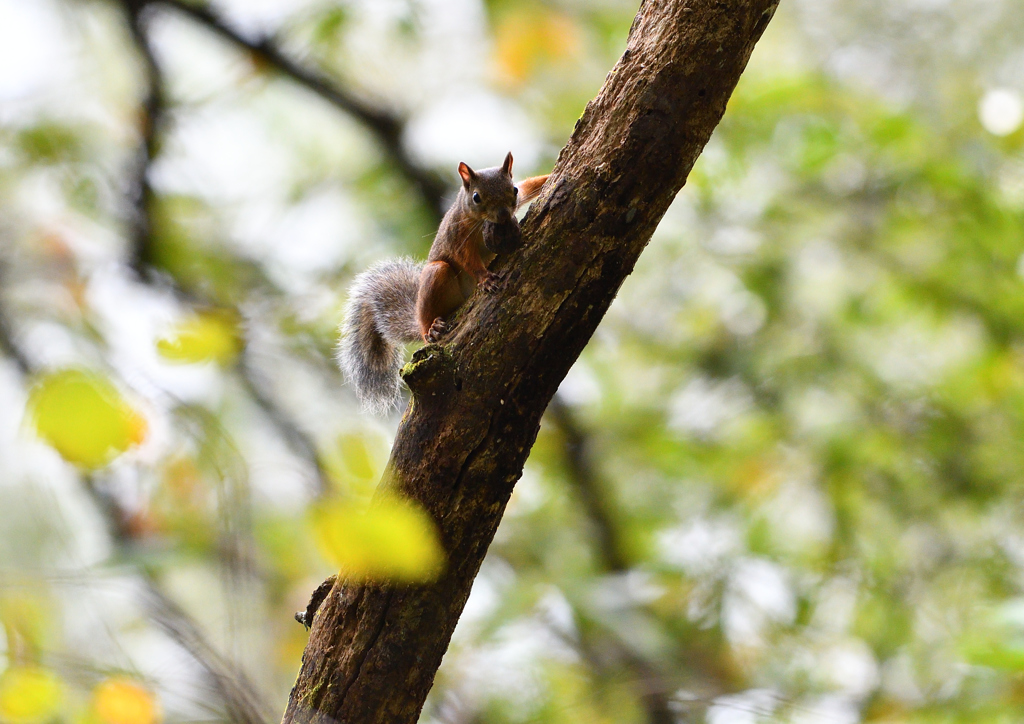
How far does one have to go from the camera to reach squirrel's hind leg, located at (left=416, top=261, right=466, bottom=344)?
211 cm

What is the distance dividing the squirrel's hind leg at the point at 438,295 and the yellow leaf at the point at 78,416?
131 centimetres

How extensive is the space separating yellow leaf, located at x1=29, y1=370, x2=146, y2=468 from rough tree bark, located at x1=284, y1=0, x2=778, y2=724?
66cm

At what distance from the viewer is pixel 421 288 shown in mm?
2172

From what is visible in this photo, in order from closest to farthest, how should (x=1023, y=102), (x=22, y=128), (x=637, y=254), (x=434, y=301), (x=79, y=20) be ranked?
(x=637, y=254)
(x=434, y=301)
(x=22, y=128)
(x=79, y=20)
(x=1023, y=102)

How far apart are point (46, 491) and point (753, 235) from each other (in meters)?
3.53

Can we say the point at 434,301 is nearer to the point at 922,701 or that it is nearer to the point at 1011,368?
the point at 922,701

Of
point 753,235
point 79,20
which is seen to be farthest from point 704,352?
point 79,20

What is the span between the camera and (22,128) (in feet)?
9.46

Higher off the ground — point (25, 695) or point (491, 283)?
point (491, 283)

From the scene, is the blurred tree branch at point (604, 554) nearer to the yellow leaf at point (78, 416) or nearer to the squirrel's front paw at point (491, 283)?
the squirrel's front paw at point (491, 283)

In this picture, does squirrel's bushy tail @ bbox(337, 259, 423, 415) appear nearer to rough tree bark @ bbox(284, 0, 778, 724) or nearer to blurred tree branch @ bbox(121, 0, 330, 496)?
blurred tree branch @ bbox(121, 0, 330, 496)

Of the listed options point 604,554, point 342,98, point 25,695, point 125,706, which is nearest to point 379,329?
point 125,706

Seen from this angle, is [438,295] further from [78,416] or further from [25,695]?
[78,416]

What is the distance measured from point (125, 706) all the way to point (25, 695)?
743 mm
